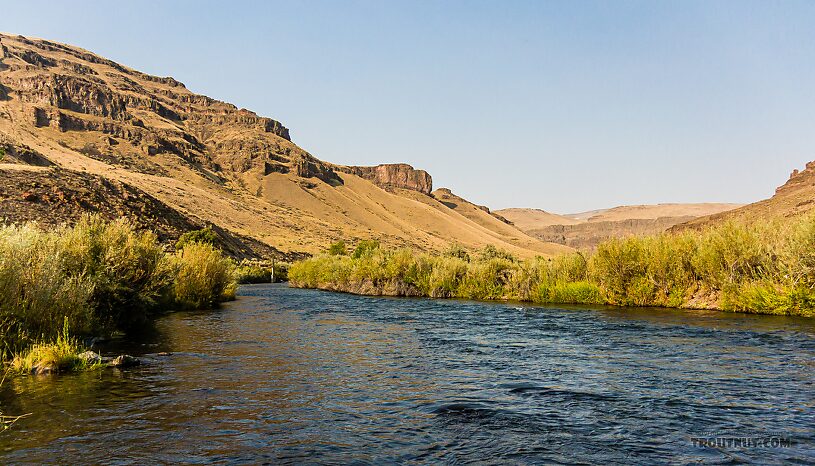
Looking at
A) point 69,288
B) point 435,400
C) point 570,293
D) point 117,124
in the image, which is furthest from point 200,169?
point 435,400

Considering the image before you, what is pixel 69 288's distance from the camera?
40.8 ft

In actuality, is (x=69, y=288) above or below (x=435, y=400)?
above

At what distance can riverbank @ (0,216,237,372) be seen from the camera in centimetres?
1091

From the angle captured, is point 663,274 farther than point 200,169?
No

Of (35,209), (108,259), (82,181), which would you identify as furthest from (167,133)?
(108,259)

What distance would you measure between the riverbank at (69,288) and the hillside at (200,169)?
173 ft

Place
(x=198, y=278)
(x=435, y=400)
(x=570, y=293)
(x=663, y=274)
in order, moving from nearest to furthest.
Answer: (x=435, y=400) < (x=663, y=274) < (x=198, y=278) < (x=570, y=293)

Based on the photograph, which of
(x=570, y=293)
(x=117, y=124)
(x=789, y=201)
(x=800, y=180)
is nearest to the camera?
(x=570, y=293)

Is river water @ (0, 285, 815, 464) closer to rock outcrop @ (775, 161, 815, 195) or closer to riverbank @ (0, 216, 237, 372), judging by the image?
riverbank @ (0, 216, 237, 372)

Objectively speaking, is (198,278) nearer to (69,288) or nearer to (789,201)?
(69,288)

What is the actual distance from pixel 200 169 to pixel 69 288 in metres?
146

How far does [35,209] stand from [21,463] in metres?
54.0

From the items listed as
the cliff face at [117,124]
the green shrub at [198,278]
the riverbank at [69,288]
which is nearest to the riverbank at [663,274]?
the green shrub at [198,278]

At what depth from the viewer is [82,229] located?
54.3ft
